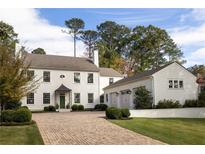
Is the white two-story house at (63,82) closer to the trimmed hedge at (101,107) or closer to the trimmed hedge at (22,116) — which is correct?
the trimmed hedge at (101,107)

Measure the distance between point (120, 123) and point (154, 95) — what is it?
10.6 m

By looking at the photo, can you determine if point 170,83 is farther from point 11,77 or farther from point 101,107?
point 11,77

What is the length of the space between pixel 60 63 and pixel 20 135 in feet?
88.4

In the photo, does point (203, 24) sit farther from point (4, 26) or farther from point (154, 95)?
point (4, 26)

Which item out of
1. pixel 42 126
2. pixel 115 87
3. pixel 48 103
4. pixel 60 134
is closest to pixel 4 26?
pixel 48 103

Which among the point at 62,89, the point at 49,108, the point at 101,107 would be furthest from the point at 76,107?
the point at 49,108

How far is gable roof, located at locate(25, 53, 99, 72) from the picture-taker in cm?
4053

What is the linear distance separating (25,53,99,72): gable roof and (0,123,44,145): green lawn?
21.6 m

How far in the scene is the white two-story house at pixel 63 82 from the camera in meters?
39.7

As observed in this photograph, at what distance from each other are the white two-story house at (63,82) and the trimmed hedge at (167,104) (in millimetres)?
13899

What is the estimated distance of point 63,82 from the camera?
1630 inches

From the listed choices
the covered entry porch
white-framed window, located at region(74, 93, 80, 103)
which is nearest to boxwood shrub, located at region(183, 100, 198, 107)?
white-framed window, located at region(74, 93, 80, 103)

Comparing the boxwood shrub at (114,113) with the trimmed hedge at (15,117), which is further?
the boxwood shrub at (114,113)

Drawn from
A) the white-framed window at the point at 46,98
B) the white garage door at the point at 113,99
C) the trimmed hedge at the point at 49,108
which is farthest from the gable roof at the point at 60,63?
the trimmed hedge at the point at 49,108
